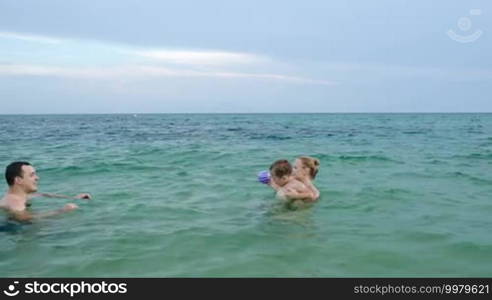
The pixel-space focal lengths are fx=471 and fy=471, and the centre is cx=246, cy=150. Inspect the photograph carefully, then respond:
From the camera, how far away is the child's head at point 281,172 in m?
8.43

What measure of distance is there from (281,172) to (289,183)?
244 mm

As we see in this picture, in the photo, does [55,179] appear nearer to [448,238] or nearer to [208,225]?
[208,225]

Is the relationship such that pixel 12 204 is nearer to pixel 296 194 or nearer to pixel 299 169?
pixel 296 194

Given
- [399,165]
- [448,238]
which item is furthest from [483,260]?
[399,165]

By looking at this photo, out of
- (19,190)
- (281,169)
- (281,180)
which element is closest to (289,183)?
(281,180)

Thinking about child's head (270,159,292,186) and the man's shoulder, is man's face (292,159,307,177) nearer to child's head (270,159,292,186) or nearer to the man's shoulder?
child's head (270,159,292,186)

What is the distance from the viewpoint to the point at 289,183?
8.44 meters

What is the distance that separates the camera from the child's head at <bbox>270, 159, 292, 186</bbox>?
8.43 m

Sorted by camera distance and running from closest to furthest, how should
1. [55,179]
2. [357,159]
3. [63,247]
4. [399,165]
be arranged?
1. [63,247]
2. [55,179]
3. [399,165]
4. [357,159]

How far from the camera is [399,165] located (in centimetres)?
1452

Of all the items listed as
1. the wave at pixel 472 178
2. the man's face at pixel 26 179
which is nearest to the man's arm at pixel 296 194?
the man's face at pixel 26 179

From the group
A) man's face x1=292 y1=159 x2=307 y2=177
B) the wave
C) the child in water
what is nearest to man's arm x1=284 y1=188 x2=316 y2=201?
the child in water

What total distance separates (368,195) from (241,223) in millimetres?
3356

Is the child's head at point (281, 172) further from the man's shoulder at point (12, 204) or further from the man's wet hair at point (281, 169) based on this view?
the man's shoulder at point (12, 204)
